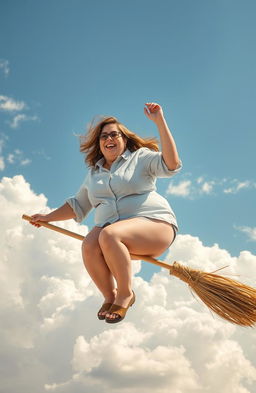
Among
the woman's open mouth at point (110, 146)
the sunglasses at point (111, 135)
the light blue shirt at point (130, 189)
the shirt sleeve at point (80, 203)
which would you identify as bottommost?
the light blue shirt at point (130, 189)

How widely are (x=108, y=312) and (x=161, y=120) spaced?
76.4 inches

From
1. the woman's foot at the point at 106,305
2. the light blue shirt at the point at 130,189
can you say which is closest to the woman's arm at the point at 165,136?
the light blue shirt at the point at 130,189

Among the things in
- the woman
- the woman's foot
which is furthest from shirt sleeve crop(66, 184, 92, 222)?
the woman's foot

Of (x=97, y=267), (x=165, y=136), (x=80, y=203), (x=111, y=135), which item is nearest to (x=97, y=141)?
(x=111, y=135)

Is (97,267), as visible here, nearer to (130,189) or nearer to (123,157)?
(130,189)

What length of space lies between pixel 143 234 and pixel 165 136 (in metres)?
0.99

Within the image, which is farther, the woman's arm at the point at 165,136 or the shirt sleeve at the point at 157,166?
the shirt sleeve at the point at 157,166

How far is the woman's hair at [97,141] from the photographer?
17.7 feet

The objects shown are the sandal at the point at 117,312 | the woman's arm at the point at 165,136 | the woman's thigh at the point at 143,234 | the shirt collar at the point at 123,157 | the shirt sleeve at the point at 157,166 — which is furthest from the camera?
the shirt collar at the point at 123,157

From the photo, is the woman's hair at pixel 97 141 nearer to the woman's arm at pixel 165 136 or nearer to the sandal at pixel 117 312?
the woman's arm at pixel 165 136

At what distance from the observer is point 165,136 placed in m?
4.64

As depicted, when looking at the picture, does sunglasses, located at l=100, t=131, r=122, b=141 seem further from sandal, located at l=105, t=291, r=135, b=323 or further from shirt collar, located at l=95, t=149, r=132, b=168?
sandal, located at l=105, t=291, r=135, b=323

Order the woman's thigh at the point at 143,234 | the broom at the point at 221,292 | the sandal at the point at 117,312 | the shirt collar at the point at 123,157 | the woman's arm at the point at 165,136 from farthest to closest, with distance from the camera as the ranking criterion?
1. the shirt collar at the point at 123,157
2. the broom at the point at 221,292
3. the woman's arm at the point at 165,136
4. the woman's thigh at the point at 143,234
5. the sandal at the point at 117,312

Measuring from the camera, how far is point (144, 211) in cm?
489
